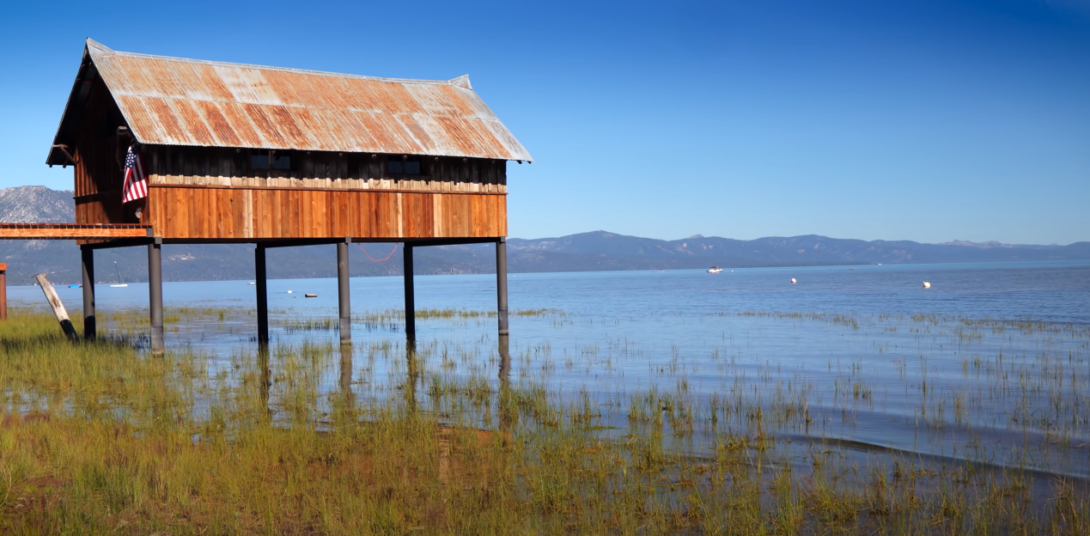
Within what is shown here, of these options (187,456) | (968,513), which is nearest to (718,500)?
(968,513)

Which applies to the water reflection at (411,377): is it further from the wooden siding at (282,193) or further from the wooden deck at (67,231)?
the wooden deck at (67,231)

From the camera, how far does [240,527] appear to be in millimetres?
8945

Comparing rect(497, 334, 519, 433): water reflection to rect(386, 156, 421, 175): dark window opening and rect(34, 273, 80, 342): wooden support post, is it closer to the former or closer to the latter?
rect(386, 156, 421, 175): dark window opening

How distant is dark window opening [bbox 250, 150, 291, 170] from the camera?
25672 mm

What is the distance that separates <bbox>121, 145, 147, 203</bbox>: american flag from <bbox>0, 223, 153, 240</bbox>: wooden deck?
91 cm

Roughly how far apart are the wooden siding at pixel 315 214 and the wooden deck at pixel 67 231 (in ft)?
1.86

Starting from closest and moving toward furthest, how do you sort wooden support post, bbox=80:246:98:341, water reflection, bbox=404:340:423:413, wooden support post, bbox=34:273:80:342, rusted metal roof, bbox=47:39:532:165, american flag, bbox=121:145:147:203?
water reflection, bbox=404:340:423:413 < american flag, bbox=121:145:147:203 < rusted metal roof, bbox=47:39:532:165 < wooden support post, bbox=80:246:98:341 < wooden support post, bbox=34:273:80:342

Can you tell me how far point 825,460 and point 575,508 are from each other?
421 centimetres

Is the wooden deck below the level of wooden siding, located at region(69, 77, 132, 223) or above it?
below

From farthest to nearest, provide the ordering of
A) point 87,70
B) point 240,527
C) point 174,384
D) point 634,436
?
1. point 87,70
2. point 174,384
3. point 634,436
4. point 240,527

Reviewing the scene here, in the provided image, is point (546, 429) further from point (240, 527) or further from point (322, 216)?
point (322, 216)

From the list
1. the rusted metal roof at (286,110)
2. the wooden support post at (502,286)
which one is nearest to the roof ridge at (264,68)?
the rusted metal roof at (286,110)

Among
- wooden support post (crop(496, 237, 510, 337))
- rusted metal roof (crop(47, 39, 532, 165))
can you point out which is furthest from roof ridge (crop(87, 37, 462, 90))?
wooden support post (crop(496, 237, 510, 337))

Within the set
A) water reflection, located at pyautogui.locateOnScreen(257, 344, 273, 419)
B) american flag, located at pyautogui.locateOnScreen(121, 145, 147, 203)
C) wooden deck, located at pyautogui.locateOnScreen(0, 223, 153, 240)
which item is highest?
american flag, located at pyautogui.locateOnScreen(121, 145, 147, 203)
